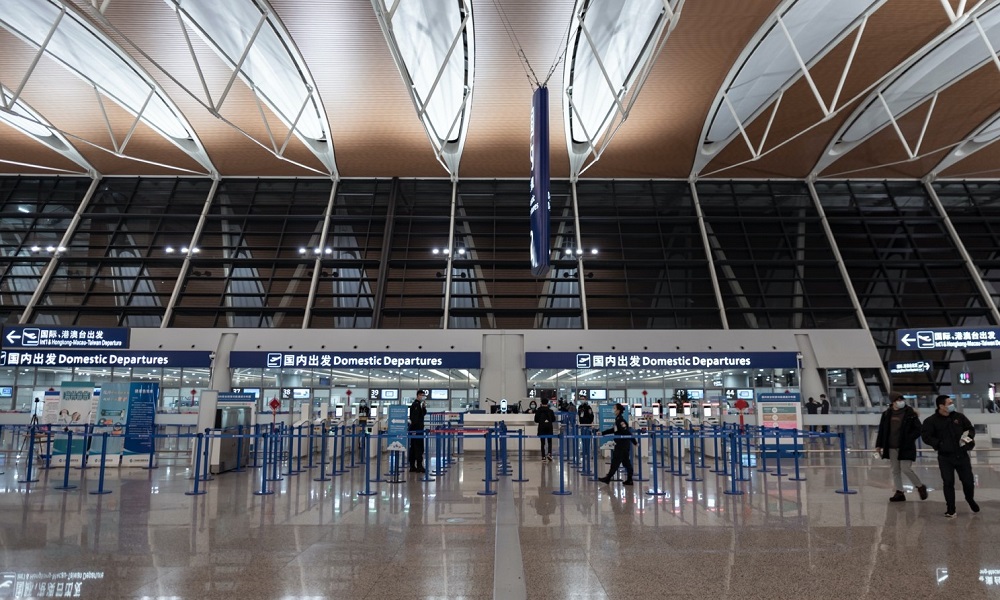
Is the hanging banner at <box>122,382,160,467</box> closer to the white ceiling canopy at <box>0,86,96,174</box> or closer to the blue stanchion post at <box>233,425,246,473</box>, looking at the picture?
the blue stanchion post at <box>233,425,246,473</box>

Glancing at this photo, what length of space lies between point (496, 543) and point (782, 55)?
2026cm

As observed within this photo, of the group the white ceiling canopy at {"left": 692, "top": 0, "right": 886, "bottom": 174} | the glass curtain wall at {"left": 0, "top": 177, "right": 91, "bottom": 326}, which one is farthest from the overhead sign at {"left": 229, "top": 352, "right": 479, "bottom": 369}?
the white ceiling canopy at {"left": 692, "top": 0, "right": 886, "bottom": 174}

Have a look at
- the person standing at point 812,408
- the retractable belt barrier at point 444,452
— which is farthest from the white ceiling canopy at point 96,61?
the person standing at point 812,408

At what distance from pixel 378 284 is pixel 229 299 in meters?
5.54

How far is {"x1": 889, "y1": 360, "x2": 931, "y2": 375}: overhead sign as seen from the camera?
22.9 meters

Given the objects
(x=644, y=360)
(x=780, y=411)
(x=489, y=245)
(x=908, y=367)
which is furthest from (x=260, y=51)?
(x=908, y=367)

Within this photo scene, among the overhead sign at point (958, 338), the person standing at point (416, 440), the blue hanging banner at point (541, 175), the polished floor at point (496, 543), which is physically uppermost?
the blue hanging banner at point (541, 175)

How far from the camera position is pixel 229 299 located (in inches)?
955

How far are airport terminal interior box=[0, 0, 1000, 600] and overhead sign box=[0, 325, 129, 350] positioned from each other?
101 mm

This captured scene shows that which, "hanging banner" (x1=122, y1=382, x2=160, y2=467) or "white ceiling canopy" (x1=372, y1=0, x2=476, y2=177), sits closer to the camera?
"hanging banner" (x1=122, y1=382, x2=160, y2=467)

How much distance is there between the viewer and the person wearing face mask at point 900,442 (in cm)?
904

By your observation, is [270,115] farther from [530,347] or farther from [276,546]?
[276,546]

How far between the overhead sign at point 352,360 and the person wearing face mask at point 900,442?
14480 millimetres

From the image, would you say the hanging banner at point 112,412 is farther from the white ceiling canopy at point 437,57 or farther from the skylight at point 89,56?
the white ceiling canopy at point 437,57
